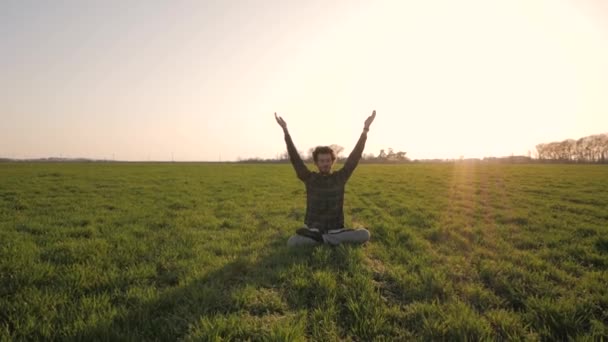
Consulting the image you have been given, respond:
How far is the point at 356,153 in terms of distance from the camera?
699 cm

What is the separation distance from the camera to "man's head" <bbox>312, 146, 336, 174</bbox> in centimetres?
680

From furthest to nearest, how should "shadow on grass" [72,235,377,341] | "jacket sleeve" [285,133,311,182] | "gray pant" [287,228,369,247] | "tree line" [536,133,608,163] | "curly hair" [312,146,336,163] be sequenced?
1. "tree line" [536,133,608,163]
2. "jacket sleeve" [285,133,311,182]
3. "curly hair" [312,146,336,163]
4. "gray pant" [287,228,369,247]
5. "shadow on grass" [72,235,377,341]

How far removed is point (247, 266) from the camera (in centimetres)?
569

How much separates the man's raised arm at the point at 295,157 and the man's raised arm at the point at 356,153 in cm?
84

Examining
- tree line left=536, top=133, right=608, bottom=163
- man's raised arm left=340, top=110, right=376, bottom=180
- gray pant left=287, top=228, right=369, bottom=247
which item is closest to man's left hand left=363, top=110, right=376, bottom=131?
man's raised arm left=340, top=110, right=376, bottom=180

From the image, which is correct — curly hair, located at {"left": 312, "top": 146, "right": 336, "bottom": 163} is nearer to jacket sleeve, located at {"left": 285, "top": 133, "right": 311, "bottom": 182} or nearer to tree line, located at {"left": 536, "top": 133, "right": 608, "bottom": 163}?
jacket sleeve, located at {"left": 285, "top": 133, "right": 311, "bottom": 182}

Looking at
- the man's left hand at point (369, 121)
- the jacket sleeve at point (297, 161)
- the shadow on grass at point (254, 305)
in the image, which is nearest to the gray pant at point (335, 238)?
the shadow on grass at point (254, 305)

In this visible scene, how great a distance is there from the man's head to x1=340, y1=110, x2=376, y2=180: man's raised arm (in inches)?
13.3

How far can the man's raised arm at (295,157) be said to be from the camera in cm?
697

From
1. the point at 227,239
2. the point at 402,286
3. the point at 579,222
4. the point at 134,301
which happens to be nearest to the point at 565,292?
the point at 402,286

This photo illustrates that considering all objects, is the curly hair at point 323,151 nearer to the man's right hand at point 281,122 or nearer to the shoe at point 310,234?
the man's right hand at point 281,122

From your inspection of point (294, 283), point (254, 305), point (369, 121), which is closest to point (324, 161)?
point (369, 121)

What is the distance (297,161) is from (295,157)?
110 mm

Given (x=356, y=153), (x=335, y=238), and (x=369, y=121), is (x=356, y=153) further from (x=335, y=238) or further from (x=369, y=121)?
(x=335, y=238)
